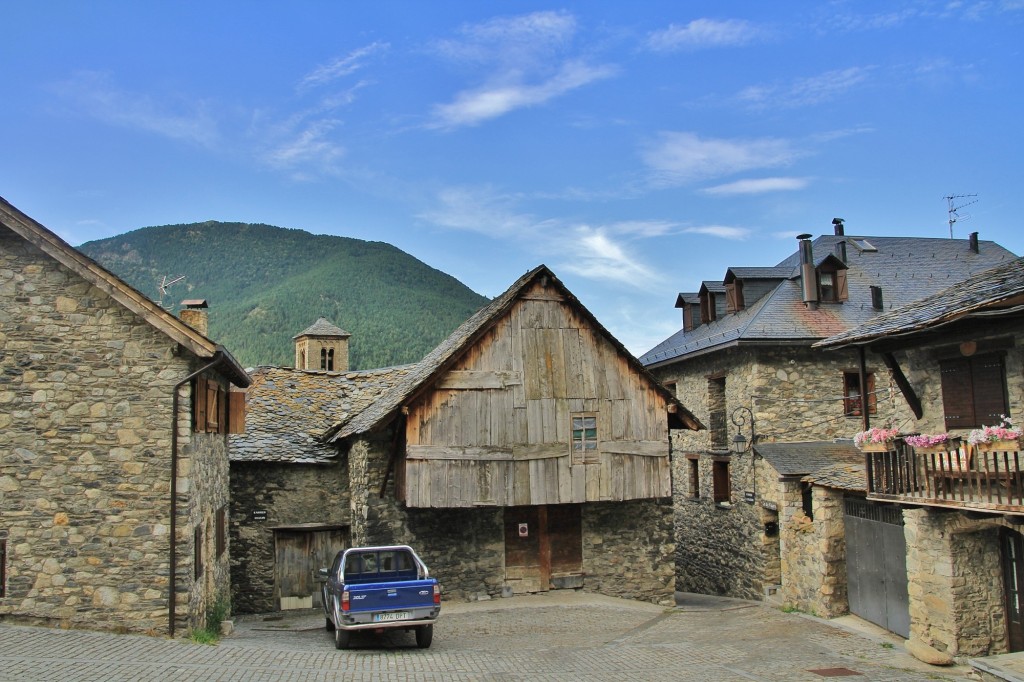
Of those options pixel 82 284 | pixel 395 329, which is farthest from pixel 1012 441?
pixel 395 329

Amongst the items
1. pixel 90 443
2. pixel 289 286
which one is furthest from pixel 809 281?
pixel 289 286

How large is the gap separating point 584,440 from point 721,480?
328 inches

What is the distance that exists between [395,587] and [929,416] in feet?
32.2

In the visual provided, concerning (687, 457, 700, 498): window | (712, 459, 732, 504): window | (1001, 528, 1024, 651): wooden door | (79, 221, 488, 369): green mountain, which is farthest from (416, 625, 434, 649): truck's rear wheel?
(79, 221, 488, 369): green mountain

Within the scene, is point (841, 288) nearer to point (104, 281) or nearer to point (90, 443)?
point (104, 281)

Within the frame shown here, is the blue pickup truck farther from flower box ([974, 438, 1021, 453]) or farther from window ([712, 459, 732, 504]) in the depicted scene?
window ([712, 459, 732, 504])

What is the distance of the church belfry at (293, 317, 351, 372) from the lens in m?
44.3

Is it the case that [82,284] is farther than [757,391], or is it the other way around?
[757,391]

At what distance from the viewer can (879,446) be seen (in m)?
14.0

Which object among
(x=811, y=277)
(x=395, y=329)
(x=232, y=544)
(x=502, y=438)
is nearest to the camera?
(x=502, y=438)

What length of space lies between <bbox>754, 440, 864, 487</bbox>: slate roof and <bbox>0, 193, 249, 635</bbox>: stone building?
45.1 ft

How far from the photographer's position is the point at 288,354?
198ft

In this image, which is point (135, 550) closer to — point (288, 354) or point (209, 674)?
point (209, 674)

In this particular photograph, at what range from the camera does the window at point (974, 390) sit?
13078 mm
